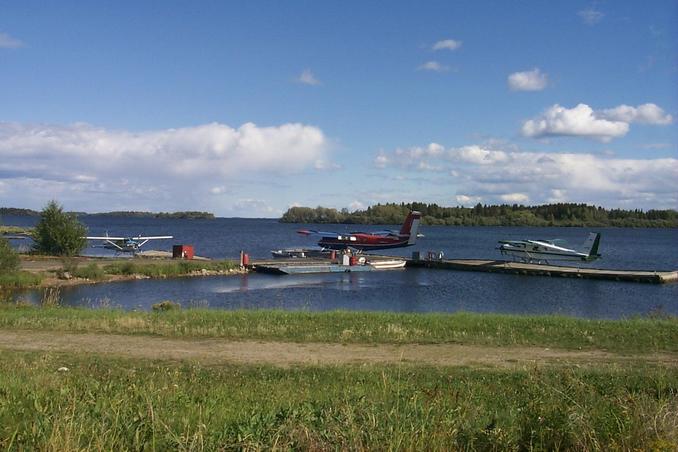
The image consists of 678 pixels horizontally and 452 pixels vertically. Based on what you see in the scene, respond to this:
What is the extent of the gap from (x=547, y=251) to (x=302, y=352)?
172 feet

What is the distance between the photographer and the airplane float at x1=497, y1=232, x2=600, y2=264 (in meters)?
60.6

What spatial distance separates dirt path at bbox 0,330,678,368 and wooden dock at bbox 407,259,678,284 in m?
40.2

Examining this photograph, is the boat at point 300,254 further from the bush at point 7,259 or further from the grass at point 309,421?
the grass at point 309,421

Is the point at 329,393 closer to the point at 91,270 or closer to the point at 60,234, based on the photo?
the point at 91,270

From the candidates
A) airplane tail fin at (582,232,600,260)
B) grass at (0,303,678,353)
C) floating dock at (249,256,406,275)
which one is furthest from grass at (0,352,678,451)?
airplane tail fin at (582,232,600,260)

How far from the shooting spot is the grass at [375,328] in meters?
15.0

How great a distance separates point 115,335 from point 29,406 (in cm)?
1028

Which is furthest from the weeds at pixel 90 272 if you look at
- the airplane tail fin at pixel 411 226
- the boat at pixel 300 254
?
the airplane tail fin at pixel 411 226

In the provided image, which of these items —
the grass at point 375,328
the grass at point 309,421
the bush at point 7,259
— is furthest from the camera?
the bush at point 7,259

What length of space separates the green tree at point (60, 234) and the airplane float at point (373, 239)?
26204mm

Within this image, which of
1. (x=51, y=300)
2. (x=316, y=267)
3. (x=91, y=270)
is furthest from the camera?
(x=316, y=267)

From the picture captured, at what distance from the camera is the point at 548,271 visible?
181 ft

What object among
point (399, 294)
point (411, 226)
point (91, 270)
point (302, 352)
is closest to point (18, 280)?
point (91, 270)

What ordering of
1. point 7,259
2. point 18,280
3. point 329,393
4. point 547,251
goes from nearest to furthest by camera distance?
point 329,393
point 18,280
point 7,259
point 547,251
